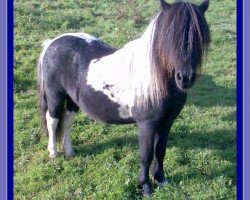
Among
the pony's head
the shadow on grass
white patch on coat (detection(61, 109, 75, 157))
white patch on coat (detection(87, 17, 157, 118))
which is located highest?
the pony's head

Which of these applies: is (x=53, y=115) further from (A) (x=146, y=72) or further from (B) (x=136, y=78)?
(A) (x=146, y=72)

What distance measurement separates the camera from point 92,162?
5059 mm

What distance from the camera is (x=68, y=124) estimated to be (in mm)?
5191

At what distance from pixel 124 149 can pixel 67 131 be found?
0.73 m

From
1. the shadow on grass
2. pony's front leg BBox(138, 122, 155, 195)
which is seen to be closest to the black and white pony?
pony's front leg BBox(138, 122, 155, 195)

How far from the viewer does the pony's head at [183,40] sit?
140 inches

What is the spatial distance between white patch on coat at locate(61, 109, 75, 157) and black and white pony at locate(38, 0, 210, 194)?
0.01 m

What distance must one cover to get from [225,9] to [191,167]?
6303mm

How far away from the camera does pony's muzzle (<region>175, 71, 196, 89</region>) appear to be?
356 centimetres

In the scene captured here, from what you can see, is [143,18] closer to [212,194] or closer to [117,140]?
[117,140]

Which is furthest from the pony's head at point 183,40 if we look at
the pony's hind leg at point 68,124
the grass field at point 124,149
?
the pony's hind leg at point 68,124

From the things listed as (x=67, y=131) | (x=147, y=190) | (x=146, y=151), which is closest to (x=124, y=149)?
(x=67, y=131)

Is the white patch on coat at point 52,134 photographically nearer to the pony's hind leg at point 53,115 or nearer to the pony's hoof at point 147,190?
the pony's hind leg at point 53,115

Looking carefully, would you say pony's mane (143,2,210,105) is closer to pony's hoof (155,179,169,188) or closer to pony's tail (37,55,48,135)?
pony's hoof (155,179,169,188)
